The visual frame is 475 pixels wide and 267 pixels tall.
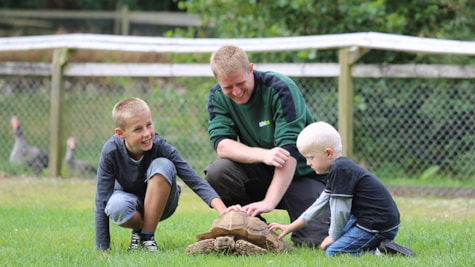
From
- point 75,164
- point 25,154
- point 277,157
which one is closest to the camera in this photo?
point 277,157

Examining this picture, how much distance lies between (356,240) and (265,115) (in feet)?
3.59

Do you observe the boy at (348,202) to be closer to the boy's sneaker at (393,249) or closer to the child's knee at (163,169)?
the boy's sneaker at (393,249)

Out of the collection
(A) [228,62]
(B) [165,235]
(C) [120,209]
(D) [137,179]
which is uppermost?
(A) [228,62]

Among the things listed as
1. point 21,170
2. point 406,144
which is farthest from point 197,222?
point 21,170

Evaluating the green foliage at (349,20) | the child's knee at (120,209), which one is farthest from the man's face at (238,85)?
the green foliage at (349,20)

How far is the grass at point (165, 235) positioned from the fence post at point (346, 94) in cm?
95

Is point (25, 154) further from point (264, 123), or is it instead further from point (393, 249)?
point (393, 249)

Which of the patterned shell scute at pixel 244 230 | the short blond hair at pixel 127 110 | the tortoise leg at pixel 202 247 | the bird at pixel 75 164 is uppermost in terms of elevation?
the short blond hair at pixel 127 110

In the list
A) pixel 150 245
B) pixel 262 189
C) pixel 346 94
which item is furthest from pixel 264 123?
pixel 346 94

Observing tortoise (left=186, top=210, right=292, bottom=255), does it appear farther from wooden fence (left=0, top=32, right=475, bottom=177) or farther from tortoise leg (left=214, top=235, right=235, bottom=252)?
wooden fence (left=0, top=32, right=475, bottom=177)

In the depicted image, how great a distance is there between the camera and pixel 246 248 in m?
4.86

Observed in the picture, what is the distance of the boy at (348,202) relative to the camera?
4645 millimetres

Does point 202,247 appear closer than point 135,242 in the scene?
Yes

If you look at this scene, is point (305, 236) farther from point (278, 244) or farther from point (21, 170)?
point (21, 170)
